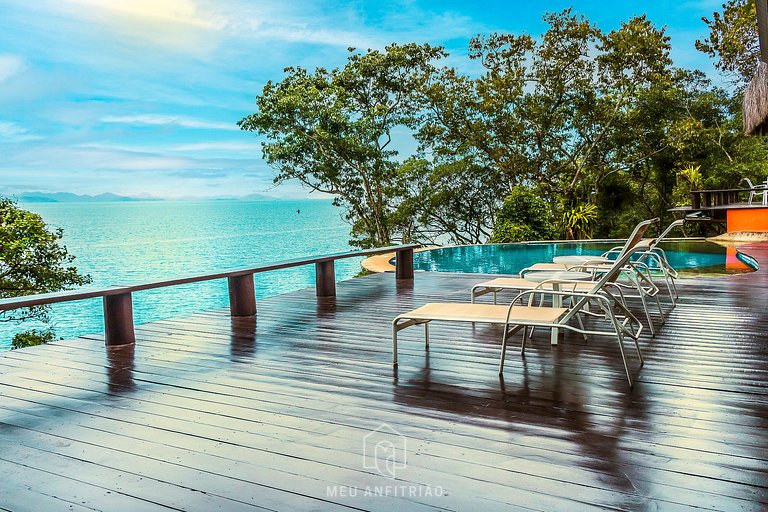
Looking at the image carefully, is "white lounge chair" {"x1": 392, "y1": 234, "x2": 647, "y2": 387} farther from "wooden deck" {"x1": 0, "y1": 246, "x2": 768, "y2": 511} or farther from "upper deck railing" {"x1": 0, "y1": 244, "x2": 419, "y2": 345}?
"upper deck railing" {"x1": 0, "y1": 244, "x2": 419, "y2": 345}

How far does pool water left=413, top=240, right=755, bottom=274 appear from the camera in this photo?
11.0m

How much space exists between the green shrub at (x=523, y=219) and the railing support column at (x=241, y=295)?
10658mm

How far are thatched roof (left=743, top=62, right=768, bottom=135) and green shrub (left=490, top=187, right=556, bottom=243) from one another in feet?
30.6

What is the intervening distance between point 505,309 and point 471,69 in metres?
15.3

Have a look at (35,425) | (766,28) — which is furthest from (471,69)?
(35,425)

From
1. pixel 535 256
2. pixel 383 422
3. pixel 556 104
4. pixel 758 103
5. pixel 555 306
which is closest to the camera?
pixel 383 422

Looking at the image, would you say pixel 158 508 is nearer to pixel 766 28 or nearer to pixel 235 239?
pixel 766 28

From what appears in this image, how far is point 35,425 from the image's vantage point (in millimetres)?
3080

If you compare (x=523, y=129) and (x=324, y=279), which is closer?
(x=324, y=279)

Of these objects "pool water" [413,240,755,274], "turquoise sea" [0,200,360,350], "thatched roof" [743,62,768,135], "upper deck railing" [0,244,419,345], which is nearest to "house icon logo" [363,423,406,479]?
"upper deck railing" [0,244,419,345]

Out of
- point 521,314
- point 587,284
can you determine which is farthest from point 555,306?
point 521,314

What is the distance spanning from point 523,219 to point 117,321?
41.0ft

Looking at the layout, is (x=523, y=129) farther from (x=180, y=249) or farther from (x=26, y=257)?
(x=180, y=249)

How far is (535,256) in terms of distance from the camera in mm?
12844
